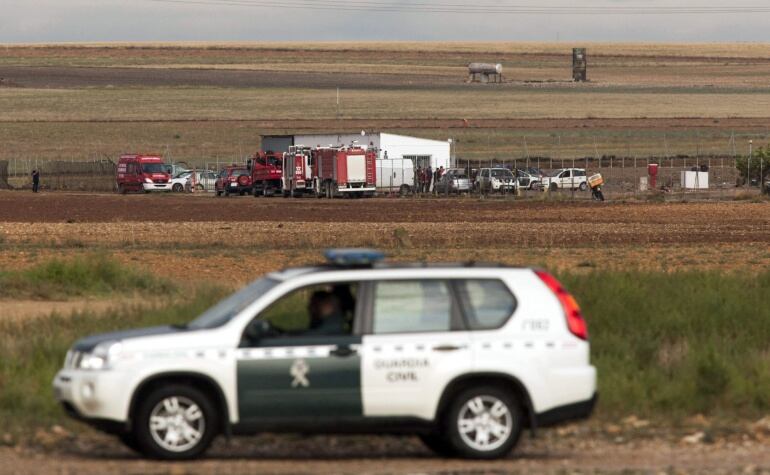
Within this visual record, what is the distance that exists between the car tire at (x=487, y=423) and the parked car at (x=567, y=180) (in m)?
61.0

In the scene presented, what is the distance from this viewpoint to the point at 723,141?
103m

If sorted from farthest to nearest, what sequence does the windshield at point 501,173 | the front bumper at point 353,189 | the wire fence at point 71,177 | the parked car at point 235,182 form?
the wire fence at point 71,177 → the parked car at point 235,182 → the windshield at point 501,173 → the front bumper at point 353,189

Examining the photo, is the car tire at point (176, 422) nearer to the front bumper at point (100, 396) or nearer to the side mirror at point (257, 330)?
the front bumper at point (100, 396)

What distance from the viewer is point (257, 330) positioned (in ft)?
36.4

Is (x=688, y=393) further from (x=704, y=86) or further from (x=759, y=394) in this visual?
(x=704, y=86)

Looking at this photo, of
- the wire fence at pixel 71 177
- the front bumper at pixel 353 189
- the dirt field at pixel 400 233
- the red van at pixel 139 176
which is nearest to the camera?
the dirt field at pixel 400 233

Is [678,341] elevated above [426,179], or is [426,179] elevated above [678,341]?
[426,179]

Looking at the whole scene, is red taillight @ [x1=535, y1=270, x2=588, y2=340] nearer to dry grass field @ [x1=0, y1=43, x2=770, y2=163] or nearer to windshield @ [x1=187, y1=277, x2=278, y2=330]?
windshield @ [x1=187, y1=277, x2=278, y2=330]

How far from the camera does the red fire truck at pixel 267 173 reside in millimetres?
70438

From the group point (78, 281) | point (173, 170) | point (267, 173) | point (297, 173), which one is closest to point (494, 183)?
point (297, 173)

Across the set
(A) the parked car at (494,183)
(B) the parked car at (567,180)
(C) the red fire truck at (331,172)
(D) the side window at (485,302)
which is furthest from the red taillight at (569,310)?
(B) the parked car at (567,180)

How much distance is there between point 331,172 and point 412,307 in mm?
55650

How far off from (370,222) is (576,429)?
29.5 meters

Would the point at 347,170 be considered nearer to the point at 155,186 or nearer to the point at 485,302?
the point at 155,186
